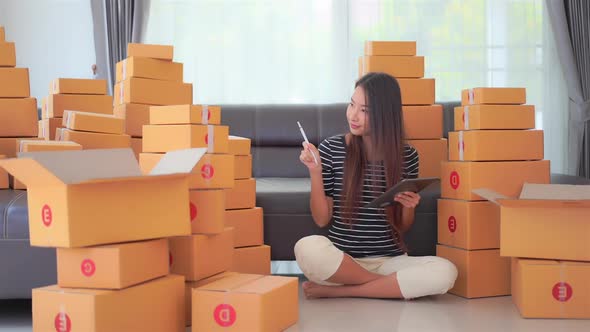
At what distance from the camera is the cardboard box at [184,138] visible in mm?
2117

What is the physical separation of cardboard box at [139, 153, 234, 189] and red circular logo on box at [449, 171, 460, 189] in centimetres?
88

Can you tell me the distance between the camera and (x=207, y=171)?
83.7 inches

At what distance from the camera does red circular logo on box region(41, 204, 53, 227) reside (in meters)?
1.73

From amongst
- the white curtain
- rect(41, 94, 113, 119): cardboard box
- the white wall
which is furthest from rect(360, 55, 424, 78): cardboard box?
the white wall

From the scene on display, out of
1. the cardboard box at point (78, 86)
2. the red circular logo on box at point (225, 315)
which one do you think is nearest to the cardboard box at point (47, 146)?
the cardboard box at point (78, 86)

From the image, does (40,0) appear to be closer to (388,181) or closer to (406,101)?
(406,101)

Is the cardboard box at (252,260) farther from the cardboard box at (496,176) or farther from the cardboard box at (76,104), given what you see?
the cardboard box at (76,104)

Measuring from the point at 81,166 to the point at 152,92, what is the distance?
1.25m

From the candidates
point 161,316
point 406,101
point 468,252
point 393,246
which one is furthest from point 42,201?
point 406,101

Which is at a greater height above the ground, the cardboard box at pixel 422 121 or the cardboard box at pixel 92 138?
the cardboard box at pixel 422 121

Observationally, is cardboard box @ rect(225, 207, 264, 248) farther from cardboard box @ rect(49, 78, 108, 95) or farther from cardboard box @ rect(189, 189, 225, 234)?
cardboard box @ rect(49, 78, 108, 95)

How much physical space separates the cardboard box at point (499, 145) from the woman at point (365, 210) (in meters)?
0.22

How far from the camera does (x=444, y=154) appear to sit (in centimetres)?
300

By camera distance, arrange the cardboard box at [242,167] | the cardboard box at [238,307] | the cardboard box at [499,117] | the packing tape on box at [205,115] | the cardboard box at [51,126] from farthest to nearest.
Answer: the cardboard box at [51,126], the cardboard box at [242,167], the cardboard box at [499,117], the packing tape on box at [205,115], the cardboard box at [238,307]
